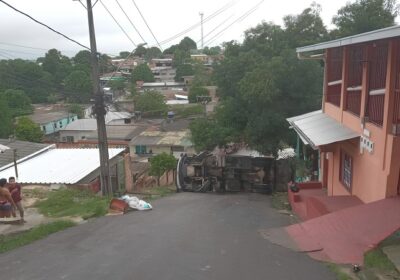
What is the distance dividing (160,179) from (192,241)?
64.7 ft

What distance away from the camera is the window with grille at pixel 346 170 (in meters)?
12.5

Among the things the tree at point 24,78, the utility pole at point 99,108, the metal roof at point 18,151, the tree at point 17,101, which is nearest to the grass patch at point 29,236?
the utility pole at point 99,108

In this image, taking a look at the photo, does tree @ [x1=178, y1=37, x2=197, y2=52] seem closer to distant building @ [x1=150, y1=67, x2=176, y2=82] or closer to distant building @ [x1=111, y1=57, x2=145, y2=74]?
distant building @ [x1=150, y1=67, x2=176, y2=82]

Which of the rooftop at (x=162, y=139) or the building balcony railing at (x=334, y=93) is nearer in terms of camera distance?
the building balcony railing at (x=334, y=93)

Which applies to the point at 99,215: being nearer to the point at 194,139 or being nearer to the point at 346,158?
the point at 346,158

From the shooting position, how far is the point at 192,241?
9.37 m

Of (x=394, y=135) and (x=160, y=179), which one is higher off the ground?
(x=394, y=135)

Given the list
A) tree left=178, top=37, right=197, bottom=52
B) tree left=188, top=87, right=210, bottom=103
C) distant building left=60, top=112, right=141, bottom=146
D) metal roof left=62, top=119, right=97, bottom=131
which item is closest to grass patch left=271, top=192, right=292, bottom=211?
distant building left=60, top=112, right=141, bottom=146

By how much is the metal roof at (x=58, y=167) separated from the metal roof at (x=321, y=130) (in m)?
9.76

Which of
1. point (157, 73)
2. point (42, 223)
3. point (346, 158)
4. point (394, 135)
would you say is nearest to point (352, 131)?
point (346, 158)

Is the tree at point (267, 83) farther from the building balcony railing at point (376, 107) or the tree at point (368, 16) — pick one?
the building balcony railing at point (376, 107)

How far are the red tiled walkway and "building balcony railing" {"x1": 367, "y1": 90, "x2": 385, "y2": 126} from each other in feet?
7.28

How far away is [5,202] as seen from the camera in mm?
12039

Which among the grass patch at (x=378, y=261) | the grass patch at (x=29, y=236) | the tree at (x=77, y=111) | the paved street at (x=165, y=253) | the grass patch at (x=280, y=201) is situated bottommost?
the tree at (x=77, y=111)
